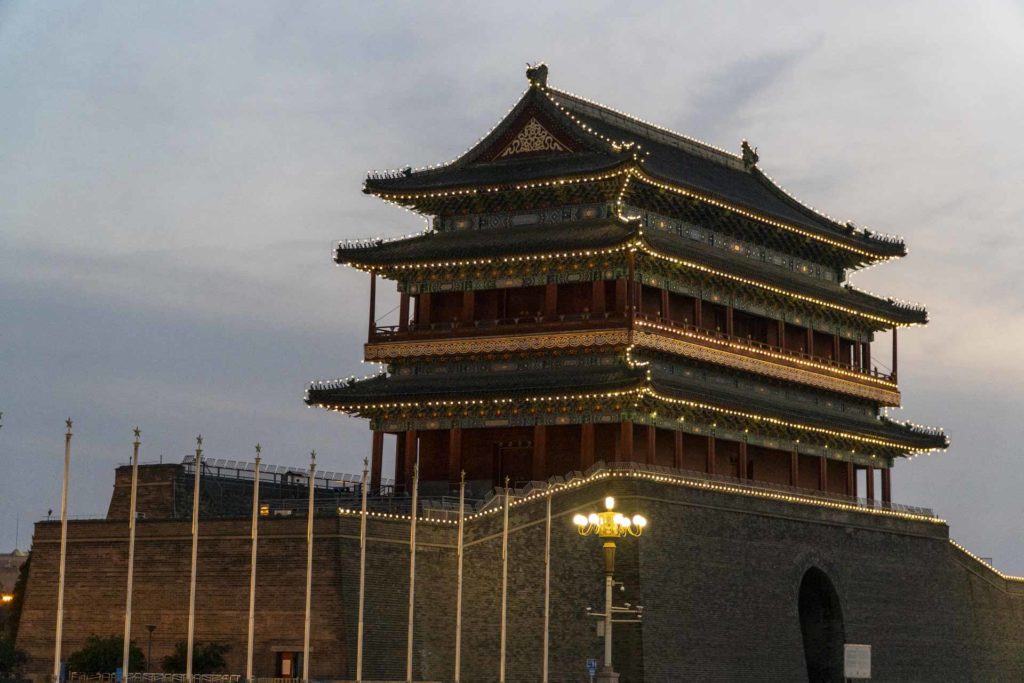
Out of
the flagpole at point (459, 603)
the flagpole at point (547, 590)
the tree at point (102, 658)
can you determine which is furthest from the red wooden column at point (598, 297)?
the tree at point (102, 658)

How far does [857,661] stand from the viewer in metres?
75.9

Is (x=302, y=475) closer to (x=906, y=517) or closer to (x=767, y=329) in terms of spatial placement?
(x=767, y=329)

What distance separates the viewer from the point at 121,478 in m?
72.2

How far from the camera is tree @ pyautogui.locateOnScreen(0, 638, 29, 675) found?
63897mm

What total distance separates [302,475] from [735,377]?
58.7 ft

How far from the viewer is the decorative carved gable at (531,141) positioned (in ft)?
253

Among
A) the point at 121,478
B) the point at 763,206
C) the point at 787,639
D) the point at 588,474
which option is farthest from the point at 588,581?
the point at 763,206

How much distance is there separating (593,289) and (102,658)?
23673 mm

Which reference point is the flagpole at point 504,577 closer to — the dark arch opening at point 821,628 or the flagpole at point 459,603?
the flagpole at point 459,603

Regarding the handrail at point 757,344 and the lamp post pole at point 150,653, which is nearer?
the lamp post pole at point 150,653

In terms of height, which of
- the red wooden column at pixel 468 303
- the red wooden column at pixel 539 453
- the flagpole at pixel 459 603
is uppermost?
the red wooden column at pixel 468 303

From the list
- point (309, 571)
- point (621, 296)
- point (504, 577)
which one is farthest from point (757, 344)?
point (309, 571)

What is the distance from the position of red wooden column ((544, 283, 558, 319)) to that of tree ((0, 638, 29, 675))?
22780 millimetres

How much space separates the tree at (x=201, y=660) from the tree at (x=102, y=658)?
1005mm
